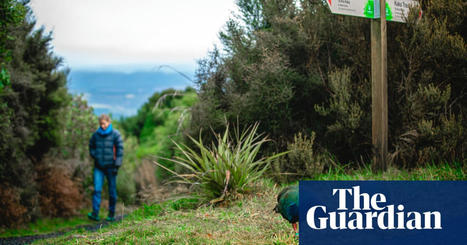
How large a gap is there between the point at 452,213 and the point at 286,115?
196 inches

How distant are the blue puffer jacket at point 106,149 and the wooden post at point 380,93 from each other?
16.3ft

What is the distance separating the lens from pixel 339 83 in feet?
26.1

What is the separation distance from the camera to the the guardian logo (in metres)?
3.70

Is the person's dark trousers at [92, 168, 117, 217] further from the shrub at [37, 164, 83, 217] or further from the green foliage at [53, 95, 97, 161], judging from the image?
the green foliage at [53, 95, 97, 161]

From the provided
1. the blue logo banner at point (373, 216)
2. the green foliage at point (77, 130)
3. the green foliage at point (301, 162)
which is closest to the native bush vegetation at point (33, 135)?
the green foliage at point (77, 130)

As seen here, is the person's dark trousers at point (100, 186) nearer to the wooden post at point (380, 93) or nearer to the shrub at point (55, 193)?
the shrub at point (55, 193)

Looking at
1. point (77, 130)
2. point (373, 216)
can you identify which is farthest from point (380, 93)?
point (77, 130)

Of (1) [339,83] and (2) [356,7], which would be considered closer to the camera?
(2) [356,7]

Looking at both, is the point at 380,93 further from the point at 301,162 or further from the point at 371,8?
the point at 301,162

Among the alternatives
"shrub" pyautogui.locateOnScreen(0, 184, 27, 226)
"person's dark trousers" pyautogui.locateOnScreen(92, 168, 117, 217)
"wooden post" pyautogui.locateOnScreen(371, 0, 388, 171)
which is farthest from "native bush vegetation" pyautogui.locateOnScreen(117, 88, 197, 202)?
"wooden post" pyautogui.locateOnScreen(371, 0, 388, 171)

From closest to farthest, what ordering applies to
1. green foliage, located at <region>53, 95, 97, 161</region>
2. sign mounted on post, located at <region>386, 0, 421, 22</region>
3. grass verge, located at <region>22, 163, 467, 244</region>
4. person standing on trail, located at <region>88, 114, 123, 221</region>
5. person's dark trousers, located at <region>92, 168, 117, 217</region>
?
grass verge, located at <region>22, 163, 467, 244</region>
sign mounted on post, located at <region>386, 0, 421, 22</region>
person's dark trousers, located at <region>92, 168, 117, 217</region>
person standing on trail, located at <region>88, 114, 123, 221</region>
green foliage, located at <region>53, 95, 97, 161</region>

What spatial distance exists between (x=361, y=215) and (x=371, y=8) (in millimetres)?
4478

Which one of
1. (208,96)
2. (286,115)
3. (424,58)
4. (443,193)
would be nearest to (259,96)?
(286,115)

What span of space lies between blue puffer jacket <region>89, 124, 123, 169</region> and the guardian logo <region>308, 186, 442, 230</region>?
6.54 m
